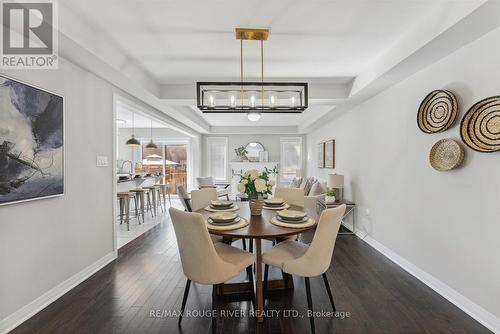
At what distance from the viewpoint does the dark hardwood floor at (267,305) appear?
1884mm

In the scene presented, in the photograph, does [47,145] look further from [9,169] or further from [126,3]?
[126,3]

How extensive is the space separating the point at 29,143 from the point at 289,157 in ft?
23.8

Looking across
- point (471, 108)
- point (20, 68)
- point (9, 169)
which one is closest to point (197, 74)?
point (20, 68)

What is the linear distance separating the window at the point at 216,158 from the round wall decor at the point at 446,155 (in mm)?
6685

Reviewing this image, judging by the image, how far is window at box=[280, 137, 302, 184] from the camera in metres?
8.45

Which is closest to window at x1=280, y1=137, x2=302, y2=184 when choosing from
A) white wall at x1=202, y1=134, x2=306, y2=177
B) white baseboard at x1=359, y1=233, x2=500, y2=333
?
white wall at x1=202, y1=134, x2=306, y2=177

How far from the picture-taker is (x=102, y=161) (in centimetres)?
304

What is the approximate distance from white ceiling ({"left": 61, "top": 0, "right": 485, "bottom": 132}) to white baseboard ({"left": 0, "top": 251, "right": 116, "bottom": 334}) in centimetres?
230

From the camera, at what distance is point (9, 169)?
183 centimetres

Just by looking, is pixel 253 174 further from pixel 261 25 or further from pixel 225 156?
pixel 225 156

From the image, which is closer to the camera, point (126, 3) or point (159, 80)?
point (126, 3)

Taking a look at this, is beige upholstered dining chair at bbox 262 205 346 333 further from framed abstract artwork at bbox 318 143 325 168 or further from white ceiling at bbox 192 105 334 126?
framed abstract artwork at bbox 318 143 325 168

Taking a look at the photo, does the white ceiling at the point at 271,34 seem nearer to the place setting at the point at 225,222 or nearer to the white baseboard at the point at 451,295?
the place setting at the point at 225,222

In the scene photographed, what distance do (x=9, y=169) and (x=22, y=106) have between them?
51 cm
